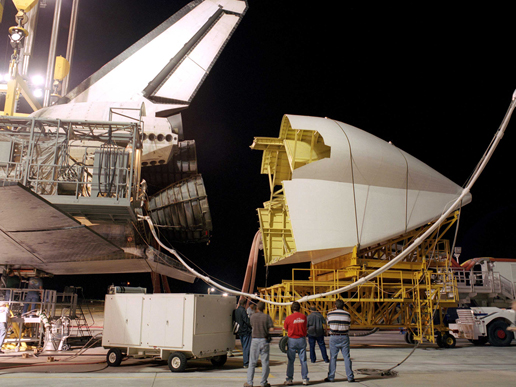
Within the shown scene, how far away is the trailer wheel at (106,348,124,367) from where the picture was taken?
28.5 ft

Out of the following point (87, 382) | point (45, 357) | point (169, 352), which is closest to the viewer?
point (87, 382)

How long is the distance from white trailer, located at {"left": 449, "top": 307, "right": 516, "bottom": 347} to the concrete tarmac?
11.7 ft

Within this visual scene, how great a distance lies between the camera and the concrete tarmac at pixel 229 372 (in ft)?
22.4

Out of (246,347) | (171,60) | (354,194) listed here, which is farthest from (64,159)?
(171,60)

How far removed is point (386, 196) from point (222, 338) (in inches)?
356

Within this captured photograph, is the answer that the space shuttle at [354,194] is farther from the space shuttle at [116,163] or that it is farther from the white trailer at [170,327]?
the white trailer at [170,327]

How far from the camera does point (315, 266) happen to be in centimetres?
1772

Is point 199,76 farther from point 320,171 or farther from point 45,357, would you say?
point 45,357

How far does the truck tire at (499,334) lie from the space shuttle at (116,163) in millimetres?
13689

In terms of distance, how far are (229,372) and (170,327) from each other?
1.53 metres

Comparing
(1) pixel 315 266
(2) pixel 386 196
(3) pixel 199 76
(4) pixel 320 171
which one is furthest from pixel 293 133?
(3) pixel 199 76

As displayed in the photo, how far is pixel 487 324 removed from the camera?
49.6 ft

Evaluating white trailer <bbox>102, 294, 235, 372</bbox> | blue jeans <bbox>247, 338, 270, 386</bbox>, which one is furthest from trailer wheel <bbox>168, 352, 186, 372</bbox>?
blue jeans <bbox>247, 338, 270, 386</bbox>

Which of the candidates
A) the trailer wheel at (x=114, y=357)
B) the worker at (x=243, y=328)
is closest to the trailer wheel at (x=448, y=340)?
the worker at (x=243, y=328)
